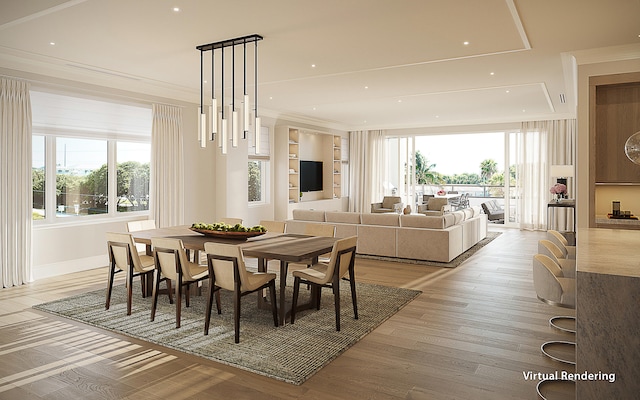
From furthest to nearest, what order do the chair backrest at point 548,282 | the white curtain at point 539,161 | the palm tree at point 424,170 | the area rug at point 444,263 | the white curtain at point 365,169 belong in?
1. the palm tree at point 424,170
2. the white curtain at point 365,169
3. the white curtain at point 539,161
4. the area rug at point 444,263
5. the chair backrest at point 548,282

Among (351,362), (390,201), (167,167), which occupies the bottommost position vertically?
(351,362)

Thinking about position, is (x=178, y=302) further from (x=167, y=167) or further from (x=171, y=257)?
(x=167, y=167)

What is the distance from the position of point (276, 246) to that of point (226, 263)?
2.24ft

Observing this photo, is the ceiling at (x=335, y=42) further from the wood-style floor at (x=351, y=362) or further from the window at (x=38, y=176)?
the wood-style floor at (x=351, y=362)

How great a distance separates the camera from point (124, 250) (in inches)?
182

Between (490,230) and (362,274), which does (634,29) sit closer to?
(362,274)

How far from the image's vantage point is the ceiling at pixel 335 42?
407 cm

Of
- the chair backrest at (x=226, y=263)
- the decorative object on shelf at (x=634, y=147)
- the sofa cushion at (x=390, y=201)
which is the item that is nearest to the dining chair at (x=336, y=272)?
the chair backrest at (x=226, y=263)

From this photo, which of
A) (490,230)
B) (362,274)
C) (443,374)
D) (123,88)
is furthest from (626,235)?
(490,230)

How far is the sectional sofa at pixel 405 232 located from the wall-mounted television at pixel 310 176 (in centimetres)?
328

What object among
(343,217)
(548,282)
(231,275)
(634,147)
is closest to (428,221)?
(343,217)

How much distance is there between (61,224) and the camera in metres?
6.54

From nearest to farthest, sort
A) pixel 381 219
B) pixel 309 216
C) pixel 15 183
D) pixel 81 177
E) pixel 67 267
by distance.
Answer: pixel 15 183 → pixel 67 267 → pixel 81 177 → pixel 381 219 → pixel 309 216

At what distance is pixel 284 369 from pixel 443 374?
1124 millimetres
